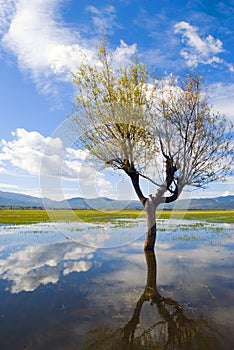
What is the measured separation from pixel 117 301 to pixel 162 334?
113 inches

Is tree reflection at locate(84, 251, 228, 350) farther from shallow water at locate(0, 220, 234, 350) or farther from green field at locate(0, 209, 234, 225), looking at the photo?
green field at locate(0, 209, 234, 225)

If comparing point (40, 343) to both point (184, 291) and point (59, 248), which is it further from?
point (59, 248)

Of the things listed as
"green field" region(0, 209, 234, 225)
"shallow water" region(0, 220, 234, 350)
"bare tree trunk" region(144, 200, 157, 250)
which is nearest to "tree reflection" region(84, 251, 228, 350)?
"shallow water" region(0, 220, 234, 350)

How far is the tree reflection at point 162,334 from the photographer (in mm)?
7332

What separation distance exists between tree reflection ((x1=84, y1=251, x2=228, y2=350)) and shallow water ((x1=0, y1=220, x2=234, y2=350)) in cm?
3

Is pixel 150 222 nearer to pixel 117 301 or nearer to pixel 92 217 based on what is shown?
pixel 117 301

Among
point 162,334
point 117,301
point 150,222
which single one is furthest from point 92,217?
point 162,334

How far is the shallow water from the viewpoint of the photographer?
7.69 m

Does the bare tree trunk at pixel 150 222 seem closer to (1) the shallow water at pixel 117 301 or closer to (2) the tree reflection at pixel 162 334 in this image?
(1) the shallow water at pixel 117 301

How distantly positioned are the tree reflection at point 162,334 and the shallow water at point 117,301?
0.03 m

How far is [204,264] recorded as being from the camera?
16359mm

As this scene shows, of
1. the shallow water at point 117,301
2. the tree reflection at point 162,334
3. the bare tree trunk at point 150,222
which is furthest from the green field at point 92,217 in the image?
the tree reflection at point 162,334

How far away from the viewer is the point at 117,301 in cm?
1051

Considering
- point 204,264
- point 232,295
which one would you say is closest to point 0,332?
point 232,295
